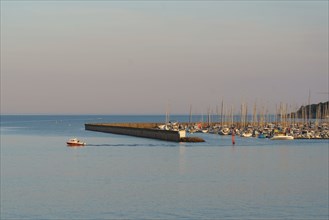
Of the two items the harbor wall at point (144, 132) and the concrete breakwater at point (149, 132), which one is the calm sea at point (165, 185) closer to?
the concrete breakwater at point (149, 132)

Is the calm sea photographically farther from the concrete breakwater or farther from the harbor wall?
the harbor wall

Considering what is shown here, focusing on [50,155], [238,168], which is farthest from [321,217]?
[50,155]

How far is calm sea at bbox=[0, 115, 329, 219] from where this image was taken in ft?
131

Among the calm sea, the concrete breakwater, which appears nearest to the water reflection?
the calm sea


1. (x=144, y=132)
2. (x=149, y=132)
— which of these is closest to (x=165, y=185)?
(x=149, y=132)

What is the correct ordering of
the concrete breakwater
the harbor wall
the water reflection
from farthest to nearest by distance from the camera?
the harbor wall
the concrete breakwater
the water reflection

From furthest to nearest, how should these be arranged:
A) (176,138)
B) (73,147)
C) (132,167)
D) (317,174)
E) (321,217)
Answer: (176,138), (73,147), (132,167), (317,174), (321,217)

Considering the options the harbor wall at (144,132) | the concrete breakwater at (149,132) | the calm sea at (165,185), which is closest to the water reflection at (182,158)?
the calm sea at (165,185)

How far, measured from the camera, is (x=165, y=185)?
5188cm

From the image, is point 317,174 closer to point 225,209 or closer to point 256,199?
point 256,199

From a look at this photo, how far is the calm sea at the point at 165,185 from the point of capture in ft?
131

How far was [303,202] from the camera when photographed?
43656mm

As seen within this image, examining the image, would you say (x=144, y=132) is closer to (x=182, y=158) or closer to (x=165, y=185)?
(x=182, y=158)

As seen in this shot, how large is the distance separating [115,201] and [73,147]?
5872 centimetres
